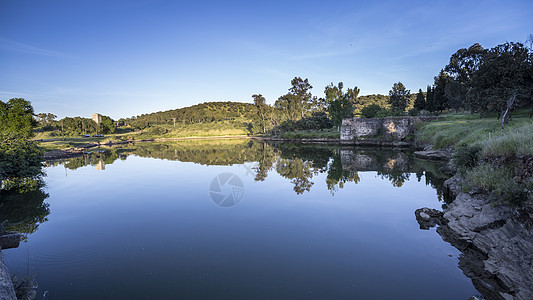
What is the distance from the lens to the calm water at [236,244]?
5.53 m

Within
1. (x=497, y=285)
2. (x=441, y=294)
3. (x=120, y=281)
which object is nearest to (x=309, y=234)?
(x=441, y=294)

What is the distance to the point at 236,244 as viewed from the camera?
7.72 meters

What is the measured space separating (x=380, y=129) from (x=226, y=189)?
36.8m

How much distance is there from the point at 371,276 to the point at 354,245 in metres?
1.65

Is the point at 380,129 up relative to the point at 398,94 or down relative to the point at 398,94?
down

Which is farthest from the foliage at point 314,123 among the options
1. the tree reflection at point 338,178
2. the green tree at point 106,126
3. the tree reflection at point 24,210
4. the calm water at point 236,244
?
the green tree at point 106,126

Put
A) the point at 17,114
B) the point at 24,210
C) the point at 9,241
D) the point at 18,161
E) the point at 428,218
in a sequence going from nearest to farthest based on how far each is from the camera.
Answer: the point at 9,241 < the point at 428,218 < the point at 24,210 < the point at 18,161 < the point at 17,114

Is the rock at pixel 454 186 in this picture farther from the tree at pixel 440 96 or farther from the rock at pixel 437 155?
the tree at pixel 440 96

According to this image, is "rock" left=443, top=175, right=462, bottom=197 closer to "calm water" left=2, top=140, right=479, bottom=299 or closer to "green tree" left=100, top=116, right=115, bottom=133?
"calm water" left=2, top=140, right=479, bottom=299

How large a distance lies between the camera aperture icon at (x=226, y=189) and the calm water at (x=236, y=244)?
15 centimetres

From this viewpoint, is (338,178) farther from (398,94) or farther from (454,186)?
(398,94)

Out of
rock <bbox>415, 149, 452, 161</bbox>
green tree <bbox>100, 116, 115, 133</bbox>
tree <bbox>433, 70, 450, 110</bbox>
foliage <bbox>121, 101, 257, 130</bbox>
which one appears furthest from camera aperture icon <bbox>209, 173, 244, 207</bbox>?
green tree <bbox>100, 116, 115, 133</bbox>

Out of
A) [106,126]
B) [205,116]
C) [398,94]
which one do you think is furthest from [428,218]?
[205,116]

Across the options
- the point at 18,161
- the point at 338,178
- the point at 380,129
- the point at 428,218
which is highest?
the point at 18,161
